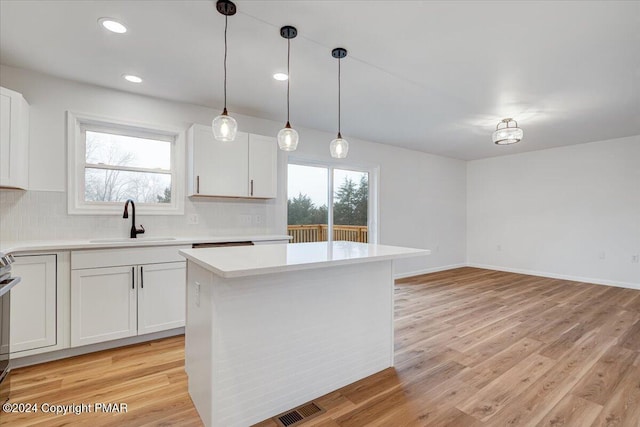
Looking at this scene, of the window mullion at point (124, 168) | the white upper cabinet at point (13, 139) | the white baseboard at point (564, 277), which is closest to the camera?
the white upper cabinet at point (13, 139)

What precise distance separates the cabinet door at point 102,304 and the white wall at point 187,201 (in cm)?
62

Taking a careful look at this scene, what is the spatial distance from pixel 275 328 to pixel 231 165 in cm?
230

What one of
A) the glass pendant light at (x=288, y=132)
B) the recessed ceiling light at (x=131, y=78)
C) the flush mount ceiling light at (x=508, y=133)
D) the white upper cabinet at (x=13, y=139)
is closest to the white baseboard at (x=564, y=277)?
the flush mount ceiling light at (x=508, y=133)

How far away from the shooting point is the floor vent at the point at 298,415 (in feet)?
5.97

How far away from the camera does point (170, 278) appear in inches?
119

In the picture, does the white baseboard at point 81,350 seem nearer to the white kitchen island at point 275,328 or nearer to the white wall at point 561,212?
the white kitchen island at point 275,328

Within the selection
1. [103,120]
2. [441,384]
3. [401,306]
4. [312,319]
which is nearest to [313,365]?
[312,319]

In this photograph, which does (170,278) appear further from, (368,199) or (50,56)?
(368,199)

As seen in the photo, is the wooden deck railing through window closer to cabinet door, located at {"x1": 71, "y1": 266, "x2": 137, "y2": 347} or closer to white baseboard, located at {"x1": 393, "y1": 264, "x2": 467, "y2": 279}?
white baseboard, located at {"x1": 393, "y1": 264, "x2": 467, "y2": 279}

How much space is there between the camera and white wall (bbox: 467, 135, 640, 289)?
5148 millimetres

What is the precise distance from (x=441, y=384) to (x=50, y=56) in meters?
4.01

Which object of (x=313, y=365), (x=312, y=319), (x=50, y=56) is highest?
(x=50, y=56)

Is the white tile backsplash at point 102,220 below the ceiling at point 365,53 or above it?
below

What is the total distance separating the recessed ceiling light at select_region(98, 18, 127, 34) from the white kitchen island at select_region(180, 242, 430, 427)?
5.36 ft
